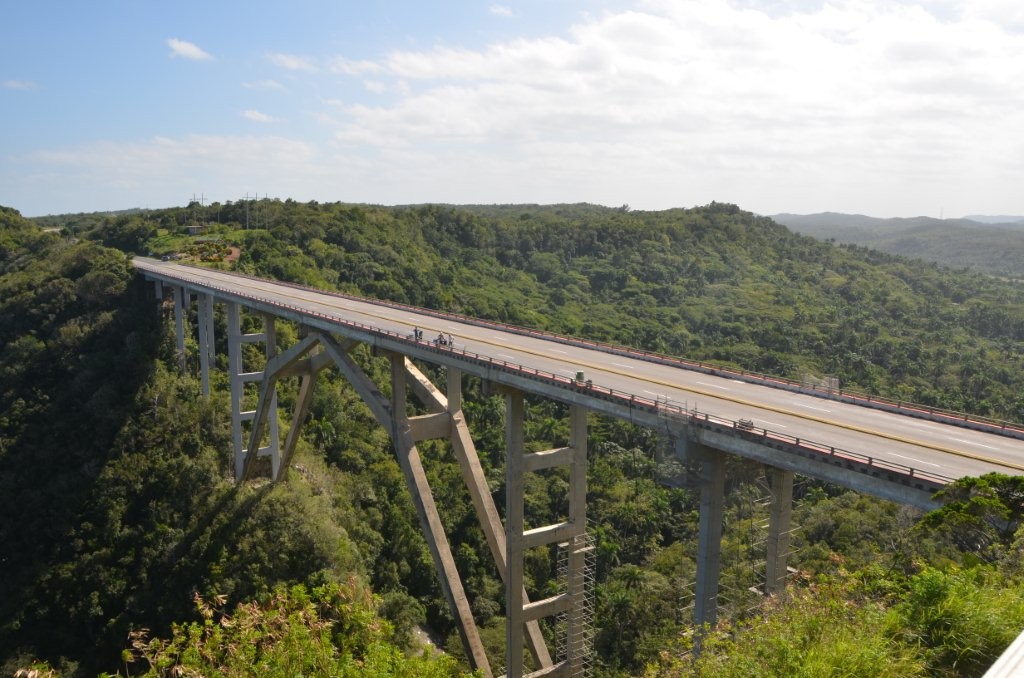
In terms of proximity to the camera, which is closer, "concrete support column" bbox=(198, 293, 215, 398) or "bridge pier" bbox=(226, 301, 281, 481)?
"bridge pier" bbox=(226, 301, 281, 481)

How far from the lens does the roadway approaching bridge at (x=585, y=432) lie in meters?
18.9

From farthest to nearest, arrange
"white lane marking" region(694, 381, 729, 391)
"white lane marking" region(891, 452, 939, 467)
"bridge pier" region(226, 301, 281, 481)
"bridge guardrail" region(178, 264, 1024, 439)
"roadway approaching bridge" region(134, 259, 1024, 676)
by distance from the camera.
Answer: "bridge pier" region(226, 301, 281, 481)
"white lane marking" region(694, 381, 729, 391)
"bridge guardrail" region(178, 264, 1024, 439)
"roadway approaching bridge" region(134, 259, 1024, 676)
"white lane marking" region(891, 452, 939, 467)

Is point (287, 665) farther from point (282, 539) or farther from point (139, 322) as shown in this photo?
point (139, 322)

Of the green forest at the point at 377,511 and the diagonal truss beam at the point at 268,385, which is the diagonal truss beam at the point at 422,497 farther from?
the diagonal truss beam at the point at 268,385

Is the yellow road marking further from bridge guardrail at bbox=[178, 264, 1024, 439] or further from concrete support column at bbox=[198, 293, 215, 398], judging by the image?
concrete support column at bbox=[198, 293, 215, 398]

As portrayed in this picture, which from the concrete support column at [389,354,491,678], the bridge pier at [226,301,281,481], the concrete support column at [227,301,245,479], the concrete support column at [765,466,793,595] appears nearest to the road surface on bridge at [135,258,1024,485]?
the concrete support column at [765,466,793,595]

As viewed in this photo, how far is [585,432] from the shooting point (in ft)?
88.8

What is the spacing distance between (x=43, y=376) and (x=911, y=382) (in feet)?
271

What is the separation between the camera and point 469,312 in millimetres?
88188

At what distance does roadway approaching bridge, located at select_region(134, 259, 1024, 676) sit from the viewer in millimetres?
18875

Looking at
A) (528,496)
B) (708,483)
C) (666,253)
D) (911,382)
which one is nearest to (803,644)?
(708,483)

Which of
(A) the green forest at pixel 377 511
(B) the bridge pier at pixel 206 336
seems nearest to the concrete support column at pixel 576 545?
(A) the green forest at pixel 377 511

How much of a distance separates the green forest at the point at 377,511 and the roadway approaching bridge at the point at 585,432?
1.49 meters

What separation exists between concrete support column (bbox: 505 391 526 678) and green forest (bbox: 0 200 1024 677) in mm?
2635
